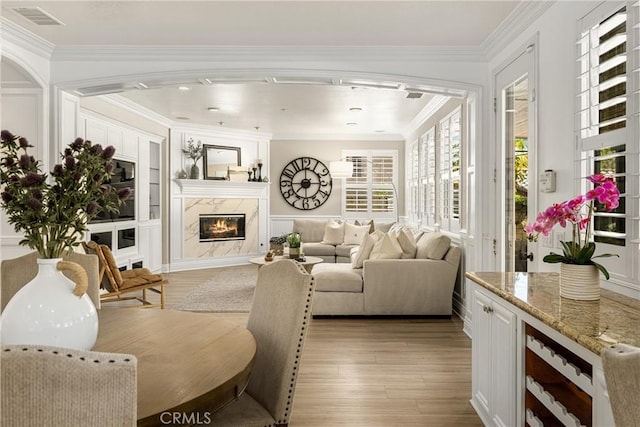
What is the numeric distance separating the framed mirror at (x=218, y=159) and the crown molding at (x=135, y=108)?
0.96 m

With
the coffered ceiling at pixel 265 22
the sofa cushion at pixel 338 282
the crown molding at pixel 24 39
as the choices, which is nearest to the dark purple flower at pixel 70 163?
the coffered ceiling at pixel 265 22

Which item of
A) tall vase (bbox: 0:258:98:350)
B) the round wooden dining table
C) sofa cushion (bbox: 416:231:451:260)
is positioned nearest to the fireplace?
sofa cushion (bbox: 416:231:451:260)

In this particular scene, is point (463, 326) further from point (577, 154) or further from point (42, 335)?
point (42, 335)

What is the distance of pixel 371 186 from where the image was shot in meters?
9.34

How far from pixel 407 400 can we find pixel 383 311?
1987mm

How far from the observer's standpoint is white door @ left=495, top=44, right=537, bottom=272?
124 inches

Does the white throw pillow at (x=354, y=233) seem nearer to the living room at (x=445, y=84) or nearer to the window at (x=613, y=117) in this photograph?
A: the living room at (x=445, y=84)

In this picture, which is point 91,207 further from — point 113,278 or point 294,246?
point 294,246

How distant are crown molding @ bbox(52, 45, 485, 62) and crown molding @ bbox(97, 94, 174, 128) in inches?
83.6

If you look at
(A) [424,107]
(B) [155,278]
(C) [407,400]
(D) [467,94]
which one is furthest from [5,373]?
(A) [424,107]

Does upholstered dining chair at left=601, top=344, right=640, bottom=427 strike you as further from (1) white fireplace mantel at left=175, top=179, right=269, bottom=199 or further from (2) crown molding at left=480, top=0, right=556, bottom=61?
(1) white fireplace mantel at left=175, top=179, right=269, bottom=199

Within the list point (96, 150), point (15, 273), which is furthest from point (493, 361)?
point (15, 273)

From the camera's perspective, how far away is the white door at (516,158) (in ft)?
10.3

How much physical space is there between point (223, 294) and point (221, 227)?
113 inches
